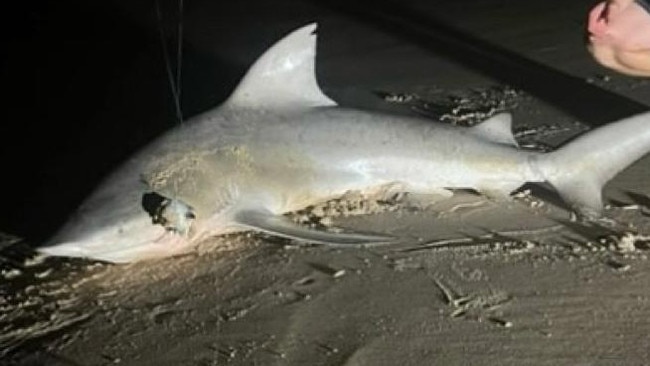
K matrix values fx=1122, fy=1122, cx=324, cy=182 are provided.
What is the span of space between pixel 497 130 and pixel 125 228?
1.48 m

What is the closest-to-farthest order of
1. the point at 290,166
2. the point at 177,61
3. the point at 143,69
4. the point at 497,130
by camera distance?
the point at 290,166, the point at 497,130, the point at 143,69, the point at 177,61

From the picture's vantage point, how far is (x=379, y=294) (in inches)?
140

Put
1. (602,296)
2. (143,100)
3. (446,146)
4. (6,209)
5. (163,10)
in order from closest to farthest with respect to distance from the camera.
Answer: (602,296) → (446,146) → (6,209) → (143,100) → (163,10)

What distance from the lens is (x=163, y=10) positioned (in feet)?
31.8

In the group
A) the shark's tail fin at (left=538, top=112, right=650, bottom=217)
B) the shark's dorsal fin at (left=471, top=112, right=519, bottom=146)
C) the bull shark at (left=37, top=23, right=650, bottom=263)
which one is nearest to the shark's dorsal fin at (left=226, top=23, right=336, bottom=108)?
the bull shark at (left=37, top=23, right=650, bottom=263)

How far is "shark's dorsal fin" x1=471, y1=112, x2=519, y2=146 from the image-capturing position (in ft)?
14.0

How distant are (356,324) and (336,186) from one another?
96 cm

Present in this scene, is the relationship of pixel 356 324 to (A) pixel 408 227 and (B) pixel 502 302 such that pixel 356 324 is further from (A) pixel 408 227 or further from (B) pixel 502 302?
(A) pixel 408 227

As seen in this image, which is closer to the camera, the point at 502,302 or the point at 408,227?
the point at 502,302

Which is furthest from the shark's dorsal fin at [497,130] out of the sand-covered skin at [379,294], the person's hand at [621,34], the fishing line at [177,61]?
the fishing line at [177,61]

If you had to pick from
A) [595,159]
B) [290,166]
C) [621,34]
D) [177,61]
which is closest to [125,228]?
[290,166]

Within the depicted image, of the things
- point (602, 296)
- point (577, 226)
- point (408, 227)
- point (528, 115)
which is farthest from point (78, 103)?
point (602, 296)

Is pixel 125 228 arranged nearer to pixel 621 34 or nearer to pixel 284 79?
pixel 284 79

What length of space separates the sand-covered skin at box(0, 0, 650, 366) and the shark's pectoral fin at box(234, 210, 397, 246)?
66mm
